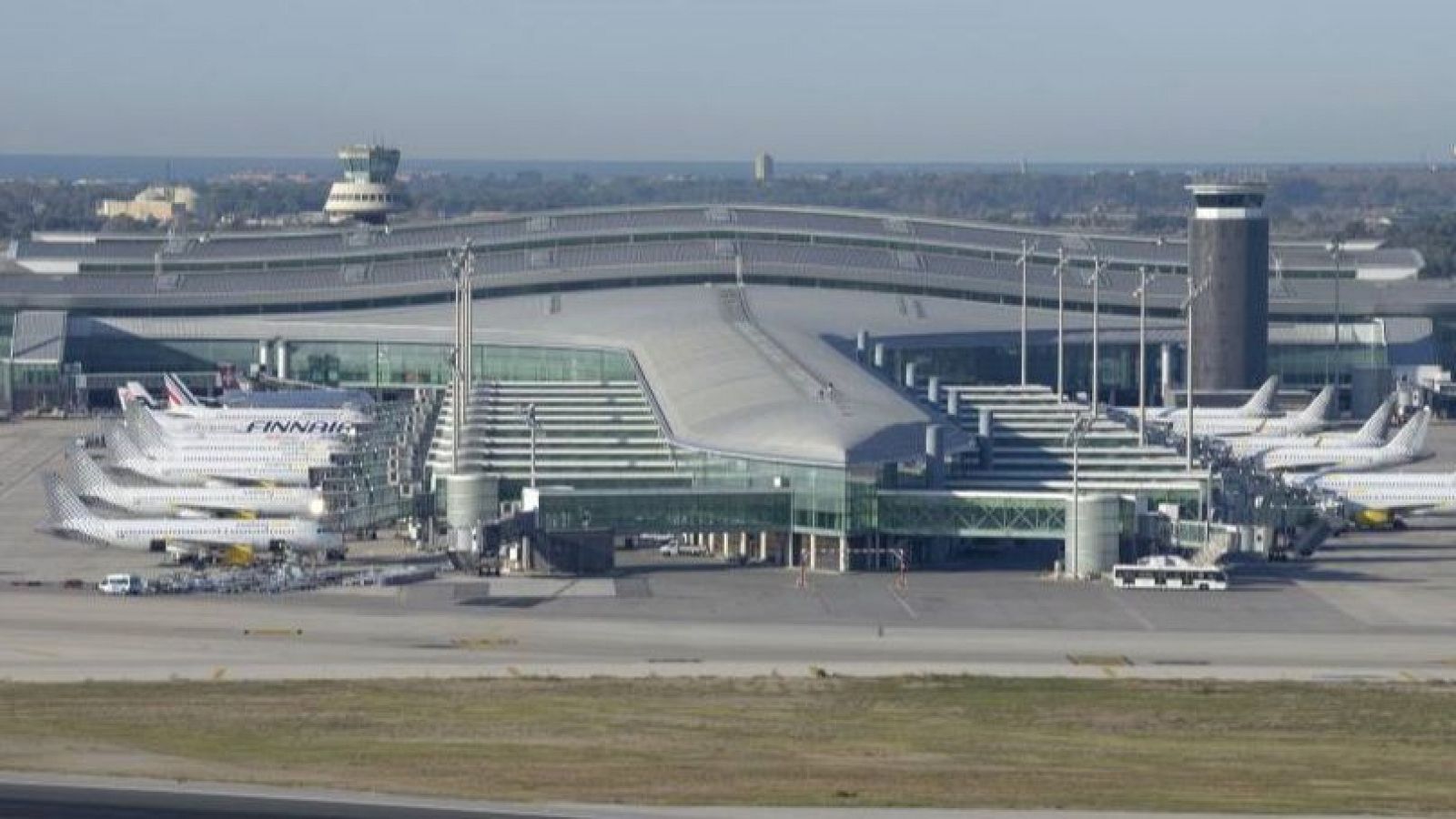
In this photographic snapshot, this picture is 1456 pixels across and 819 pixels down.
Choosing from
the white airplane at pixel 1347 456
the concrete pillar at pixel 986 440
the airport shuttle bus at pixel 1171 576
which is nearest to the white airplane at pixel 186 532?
the concrete pillar at pixel 986 440

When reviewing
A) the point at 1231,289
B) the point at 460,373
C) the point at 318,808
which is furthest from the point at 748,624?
the point at 1231,289

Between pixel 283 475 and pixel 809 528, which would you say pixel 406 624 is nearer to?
pixel 809 528

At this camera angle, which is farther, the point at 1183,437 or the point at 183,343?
the point at 183,343

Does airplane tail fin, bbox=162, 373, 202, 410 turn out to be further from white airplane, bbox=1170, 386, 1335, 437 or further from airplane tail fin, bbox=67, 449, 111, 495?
white airplane, bbox=1170, 386, 1335, 437

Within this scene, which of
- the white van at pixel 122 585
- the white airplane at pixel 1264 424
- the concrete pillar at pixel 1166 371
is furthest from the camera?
the concrete pillar at pixel 1166 371

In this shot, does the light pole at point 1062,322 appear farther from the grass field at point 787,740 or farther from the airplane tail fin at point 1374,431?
the grass field at point 787,740

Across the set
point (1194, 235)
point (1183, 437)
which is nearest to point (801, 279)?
point (1194, 235)

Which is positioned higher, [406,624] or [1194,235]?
[1194,235]
